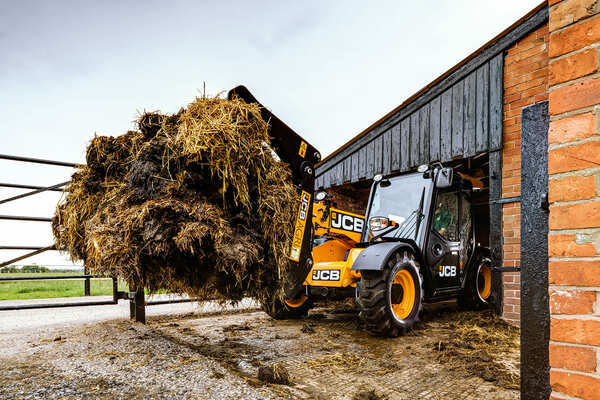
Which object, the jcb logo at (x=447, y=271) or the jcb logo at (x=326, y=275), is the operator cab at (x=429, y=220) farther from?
the jcb logo at (x=326, y=275)

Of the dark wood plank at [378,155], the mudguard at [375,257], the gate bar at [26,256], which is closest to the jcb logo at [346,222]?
the mudguard at [375,257]

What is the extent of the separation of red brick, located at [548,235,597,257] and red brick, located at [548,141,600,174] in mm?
214

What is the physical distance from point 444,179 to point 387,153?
2471 mm

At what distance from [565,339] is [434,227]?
438 cm

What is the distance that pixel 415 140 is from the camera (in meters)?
6.80

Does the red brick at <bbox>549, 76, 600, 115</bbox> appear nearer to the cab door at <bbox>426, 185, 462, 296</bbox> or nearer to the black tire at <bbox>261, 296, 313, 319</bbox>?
the cab door at <bbox>426, 185, 462, 296</bbox>

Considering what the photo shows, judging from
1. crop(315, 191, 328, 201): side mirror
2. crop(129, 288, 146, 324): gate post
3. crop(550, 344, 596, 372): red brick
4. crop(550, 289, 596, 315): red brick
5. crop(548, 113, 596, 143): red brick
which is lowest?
crop(129, 288, 146, 324): gate post

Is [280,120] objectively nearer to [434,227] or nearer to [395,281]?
[395,281]

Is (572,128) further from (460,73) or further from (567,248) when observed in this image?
(460,73)

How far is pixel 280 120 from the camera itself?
126 inches

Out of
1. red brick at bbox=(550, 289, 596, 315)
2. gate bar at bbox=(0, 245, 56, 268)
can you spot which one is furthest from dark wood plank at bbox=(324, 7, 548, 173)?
gate bar at bbox=(0, 245, 56, 268)

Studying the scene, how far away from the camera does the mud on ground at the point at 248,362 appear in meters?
2.30

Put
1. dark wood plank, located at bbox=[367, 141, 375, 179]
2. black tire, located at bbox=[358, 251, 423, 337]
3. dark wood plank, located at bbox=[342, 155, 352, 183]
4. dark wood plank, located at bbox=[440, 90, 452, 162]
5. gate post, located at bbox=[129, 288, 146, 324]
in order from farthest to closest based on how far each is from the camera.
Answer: dark wood plank, located at bbox=[342, 155, 352, 183], dark wood plank, located at bbox=[367, 141, 375, 179], dark wood plank, located at bbox=[440, 90, 452, 162], gate post, located at bbox=[129, 288, 146, 324], black tire, located at bbox=[358, 251, 423, 337]

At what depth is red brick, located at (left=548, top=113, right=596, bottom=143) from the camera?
118 cm
